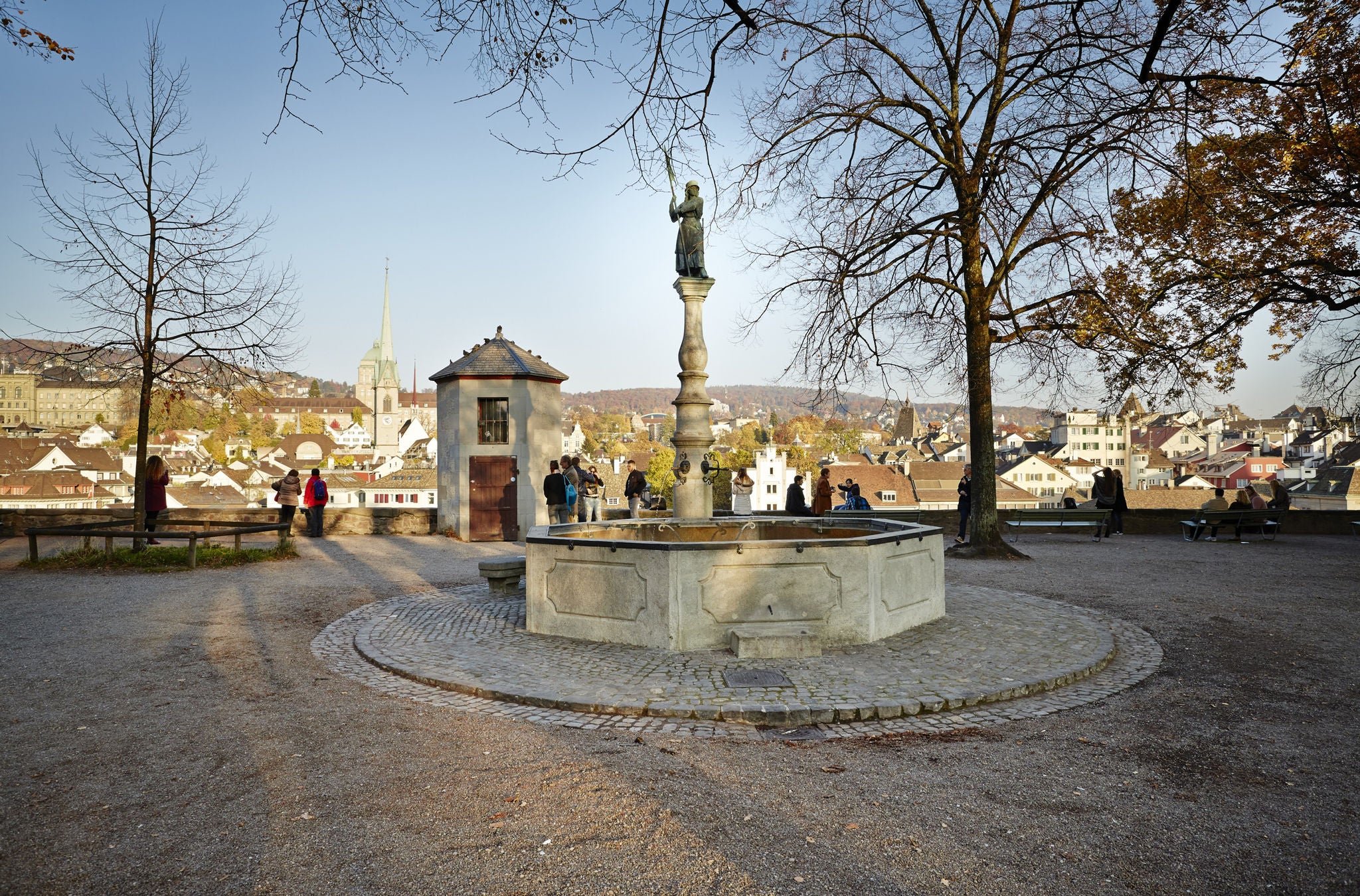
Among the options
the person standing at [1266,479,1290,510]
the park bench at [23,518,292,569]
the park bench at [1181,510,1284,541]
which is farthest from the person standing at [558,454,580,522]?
the person standing at [1266,479,1290,510]

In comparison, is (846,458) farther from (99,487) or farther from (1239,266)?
(1239,266)

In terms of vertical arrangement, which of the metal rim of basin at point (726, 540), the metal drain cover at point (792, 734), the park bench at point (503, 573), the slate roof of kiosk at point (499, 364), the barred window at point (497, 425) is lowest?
the metal drain cover at point (792, 734)

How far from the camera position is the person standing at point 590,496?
712 inches

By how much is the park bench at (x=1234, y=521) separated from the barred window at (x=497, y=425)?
54.0 ft

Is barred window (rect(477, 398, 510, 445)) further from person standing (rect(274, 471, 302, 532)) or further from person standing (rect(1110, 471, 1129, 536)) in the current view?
person standing (rect(1110, 471, 1129, 536))

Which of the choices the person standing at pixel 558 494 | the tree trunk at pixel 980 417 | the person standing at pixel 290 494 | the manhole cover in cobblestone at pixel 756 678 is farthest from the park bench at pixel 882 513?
the person standing at pixel 290 494

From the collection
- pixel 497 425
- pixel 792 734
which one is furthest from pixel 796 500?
pixel 792 734

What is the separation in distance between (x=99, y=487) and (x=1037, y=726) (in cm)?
5705

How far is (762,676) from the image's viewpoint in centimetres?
629

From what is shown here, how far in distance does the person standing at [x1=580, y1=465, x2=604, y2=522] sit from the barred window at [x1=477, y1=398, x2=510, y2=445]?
278 cm

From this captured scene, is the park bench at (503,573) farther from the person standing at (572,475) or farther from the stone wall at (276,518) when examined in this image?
the stone wall at (276,518)

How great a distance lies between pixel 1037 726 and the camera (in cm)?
528

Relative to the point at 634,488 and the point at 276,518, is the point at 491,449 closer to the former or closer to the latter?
the point at 634,488

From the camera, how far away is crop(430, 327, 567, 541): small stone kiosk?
19859mm
